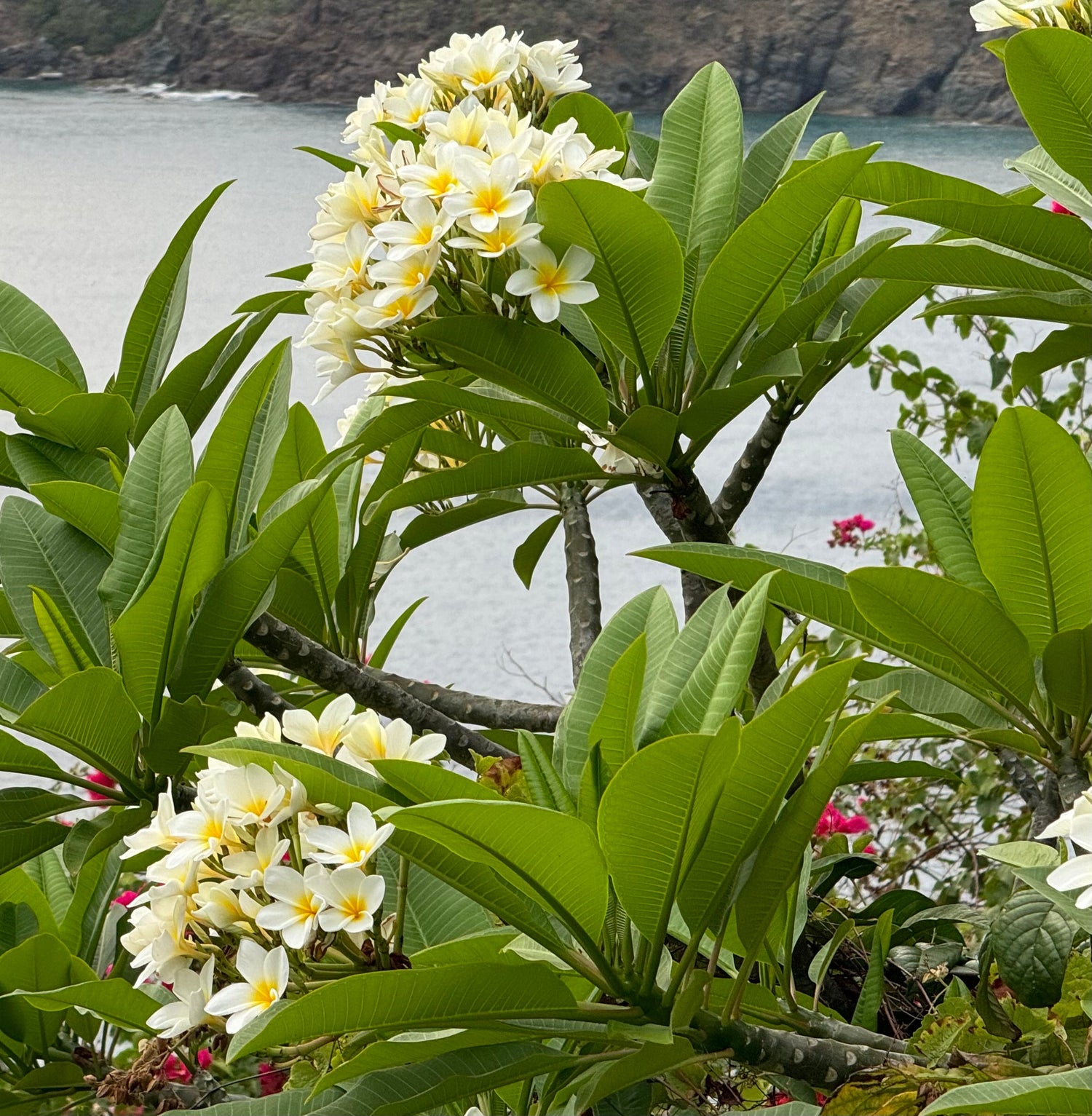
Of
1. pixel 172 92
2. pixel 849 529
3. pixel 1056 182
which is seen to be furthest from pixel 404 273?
pixel 172 92

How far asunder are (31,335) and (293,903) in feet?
1.84

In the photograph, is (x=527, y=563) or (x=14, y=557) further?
(x=527, y=563)

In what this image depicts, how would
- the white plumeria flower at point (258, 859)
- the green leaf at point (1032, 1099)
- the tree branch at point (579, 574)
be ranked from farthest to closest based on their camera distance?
the tree branch at point (579, 574) → the white plumeria flower at point (258, 859) → the green leaf at point (1032, 1099)

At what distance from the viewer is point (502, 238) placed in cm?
61

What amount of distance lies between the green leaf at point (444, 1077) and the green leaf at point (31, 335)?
0.56m

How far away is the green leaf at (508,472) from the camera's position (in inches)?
27.5

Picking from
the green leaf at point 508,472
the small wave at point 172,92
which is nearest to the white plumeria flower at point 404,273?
the green leaf at point 508,472

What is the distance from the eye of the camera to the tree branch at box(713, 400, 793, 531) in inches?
30.2

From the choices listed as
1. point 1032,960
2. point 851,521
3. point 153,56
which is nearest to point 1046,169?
point 1032,960

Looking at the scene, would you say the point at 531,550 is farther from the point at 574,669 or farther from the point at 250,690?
the point at 250,690

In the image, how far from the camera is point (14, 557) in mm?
722

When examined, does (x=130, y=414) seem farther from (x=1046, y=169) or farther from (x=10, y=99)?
(x=10, y=99)

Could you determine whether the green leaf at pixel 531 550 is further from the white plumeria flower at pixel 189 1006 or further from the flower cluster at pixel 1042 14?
the white plumeria flower at pixel 189 1006

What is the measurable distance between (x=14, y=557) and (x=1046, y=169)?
1.97ft
